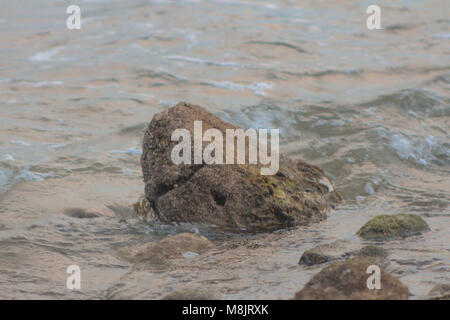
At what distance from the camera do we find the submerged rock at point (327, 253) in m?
3.98

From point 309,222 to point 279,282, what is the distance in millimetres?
1379

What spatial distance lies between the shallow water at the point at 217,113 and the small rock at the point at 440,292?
64 mm

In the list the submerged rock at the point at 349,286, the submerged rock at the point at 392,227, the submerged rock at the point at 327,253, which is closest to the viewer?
the submerged rock at the point at 349,286

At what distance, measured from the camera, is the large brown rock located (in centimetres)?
480

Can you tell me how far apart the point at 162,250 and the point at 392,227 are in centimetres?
177

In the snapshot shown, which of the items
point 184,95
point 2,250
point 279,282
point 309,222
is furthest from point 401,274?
point 184,95

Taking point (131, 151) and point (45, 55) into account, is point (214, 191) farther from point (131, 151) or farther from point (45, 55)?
point (45, 55)

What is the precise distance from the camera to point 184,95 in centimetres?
963

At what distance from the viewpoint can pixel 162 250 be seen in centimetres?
428

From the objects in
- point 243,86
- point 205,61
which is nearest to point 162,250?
point 243,86

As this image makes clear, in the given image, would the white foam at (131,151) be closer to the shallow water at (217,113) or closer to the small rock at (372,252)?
the shallow water at (217,113)

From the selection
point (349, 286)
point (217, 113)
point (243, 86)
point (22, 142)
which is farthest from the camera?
point (243, 86)

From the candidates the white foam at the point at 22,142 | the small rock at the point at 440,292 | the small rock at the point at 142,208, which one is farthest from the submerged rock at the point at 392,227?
the white foam at the point at 22,142

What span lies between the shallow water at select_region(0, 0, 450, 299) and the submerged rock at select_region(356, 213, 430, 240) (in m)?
0.11
